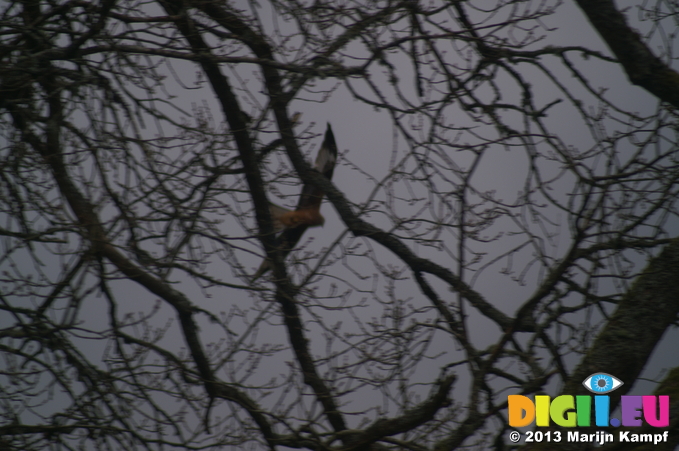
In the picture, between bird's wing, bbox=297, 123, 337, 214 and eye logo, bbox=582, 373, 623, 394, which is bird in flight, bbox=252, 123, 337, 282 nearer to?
bird's wing, bbox=297, 123, 337, 214

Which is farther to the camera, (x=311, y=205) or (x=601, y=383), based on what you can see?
(x=311, y=205)

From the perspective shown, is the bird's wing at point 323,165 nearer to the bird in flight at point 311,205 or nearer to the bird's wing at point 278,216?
the bird in flight at point 311,205

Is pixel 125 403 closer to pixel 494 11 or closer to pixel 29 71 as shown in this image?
pixel 29 71

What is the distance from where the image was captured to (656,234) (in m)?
2.69

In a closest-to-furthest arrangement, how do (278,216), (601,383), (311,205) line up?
(601,383), (311,205), (278,216)

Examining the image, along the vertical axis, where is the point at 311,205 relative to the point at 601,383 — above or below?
above

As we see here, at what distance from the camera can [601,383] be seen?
2422mm

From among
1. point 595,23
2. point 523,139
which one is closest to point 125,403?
point 523,139

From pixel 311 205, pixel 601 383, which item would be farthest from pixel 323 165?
pixel 601 383

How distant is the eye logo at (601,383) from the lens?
2406 mm

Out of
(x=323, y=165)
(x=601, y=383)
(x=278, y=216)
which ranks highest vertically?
(x=323, y=165)

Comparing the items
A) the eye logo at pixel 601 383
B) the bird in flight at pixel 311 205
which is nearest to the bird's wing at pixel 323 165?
the bird in flight at pixel 311 205

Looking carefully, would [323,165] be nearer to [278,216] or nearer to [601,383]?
[278,216]

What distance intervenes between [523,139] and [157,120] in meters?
2.08
